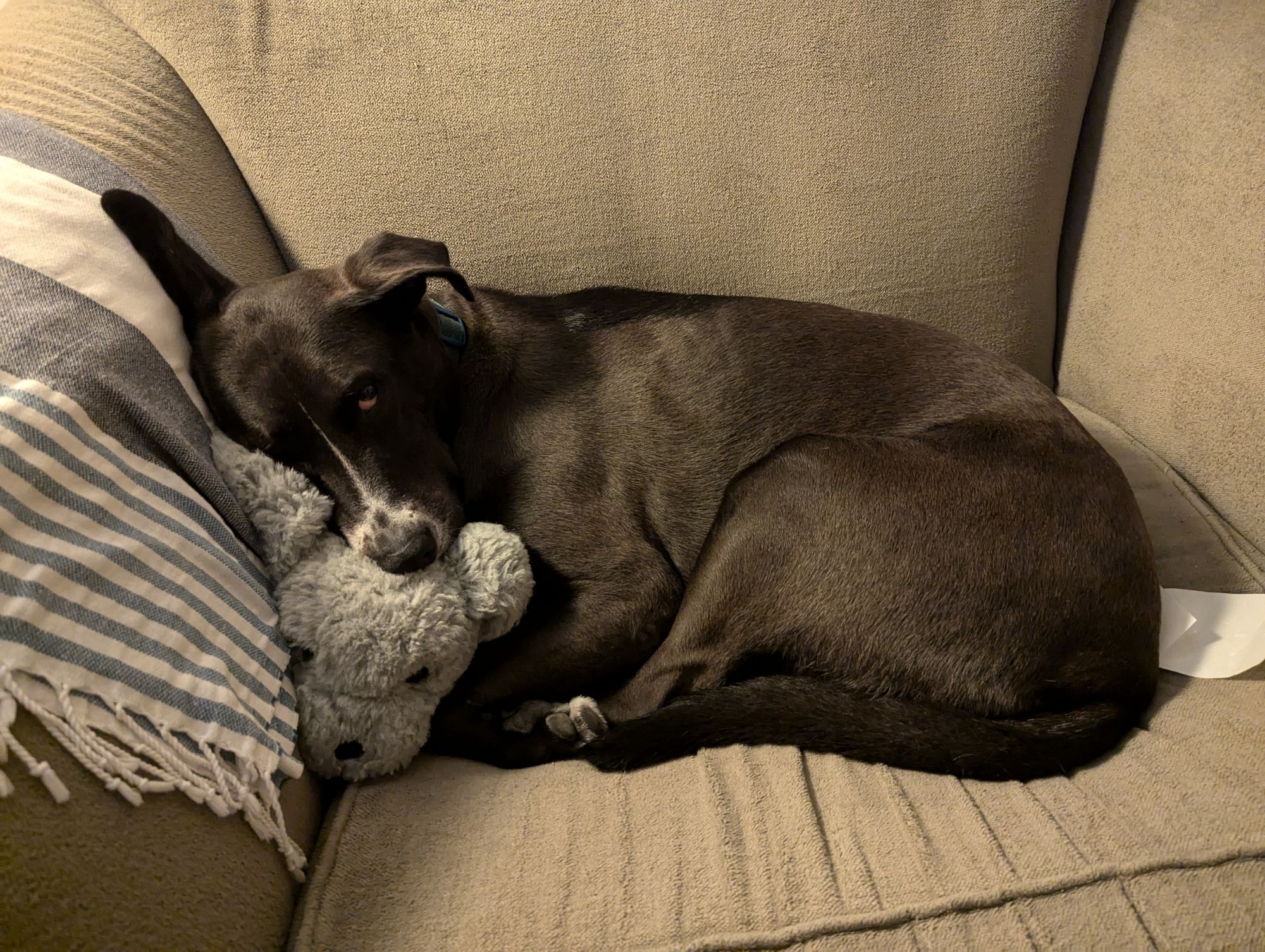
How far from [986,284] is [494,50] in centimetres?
116

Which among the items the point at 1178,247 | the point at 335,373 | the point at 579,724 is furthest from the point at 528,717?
the point at 1178,247

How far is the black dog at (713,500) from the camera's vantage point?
1.38 metres

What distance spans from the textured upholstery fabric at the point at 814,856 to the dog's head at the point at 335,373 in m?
0.44

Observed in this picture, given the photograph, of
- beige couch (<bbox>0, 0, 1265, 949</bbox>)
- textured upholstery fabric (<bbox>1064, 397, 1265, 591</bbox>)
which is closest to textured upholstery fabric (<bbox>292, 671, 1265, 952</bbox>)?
beige couch (<bbox>0, 0, 1265, 949</bbox>)

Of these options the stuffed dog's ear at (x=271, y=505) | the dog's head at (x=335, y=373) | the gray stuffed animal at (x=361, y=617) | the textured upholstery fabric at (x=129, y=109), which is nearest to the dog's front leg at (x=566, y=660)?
the gray stuffed animal at (x=361, y=617)

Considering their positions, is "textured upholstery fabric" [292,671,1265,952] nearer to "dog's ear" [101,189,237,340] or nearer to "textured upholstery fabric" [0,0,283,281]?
"dog's ear" [101,189,237,340]

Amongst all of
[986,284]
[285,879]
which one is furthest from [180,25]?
[986,284]

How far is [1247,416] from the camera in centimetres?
164

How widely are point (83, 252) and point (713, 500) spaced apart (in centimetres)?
110

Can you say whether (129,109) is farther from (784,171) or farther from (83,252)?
(784,171)

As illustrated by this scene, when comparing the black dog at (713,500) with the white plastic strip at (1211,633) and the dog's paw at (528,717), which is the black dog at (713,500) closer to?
the dog's paw at (528,717)

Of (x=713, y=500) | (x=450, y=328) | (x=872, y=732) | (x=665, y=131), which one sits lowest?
(x=872, y=732)

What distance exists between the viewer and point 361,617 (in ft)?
4.38

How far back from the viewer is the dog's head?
1.47 metres
